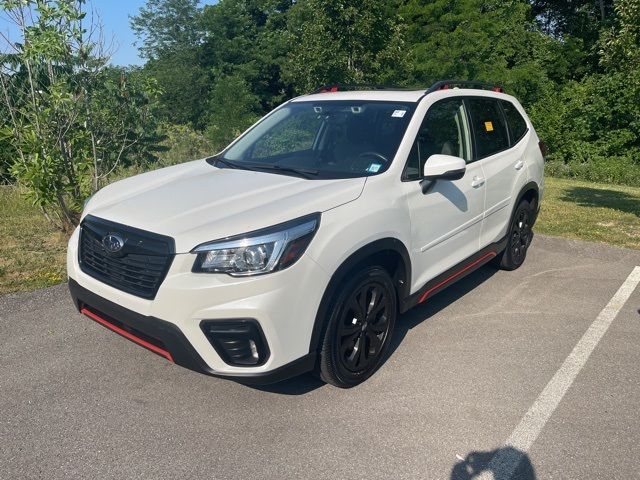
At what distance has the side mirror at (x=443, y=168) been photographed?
11.5ft

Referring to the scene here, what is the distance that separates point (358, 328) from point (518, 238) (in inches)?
118

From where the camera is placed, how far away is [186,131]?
1314cm

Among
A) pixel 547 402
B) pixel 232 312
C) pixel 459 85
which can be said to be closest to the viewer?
pixel 232 312

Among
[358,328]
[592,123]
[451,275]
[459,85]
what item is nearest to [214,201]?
[358,328]

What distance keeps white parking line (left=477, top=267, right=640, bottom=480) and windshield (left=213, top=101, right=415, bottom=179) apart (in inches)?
68.5

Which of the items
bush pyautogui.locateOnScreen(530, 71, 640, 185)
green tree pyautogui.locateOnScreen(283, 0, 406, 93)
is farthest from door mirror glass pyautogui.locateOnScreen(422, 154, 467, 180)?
bush pyautogui.locateOnScreen(530, 71, 640, 185)

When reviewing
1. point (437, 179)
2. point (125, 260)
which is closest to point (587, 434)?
point (437, 179)

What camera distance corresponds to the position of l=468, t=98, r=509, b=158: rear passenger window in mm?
4590

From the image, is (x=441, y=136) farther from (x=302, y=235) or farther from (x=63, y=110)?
(x=63, y=110)

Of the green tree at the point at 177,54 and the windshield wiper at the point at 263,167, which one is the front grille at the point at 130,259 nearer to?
the windshield wiper at the point at 263,167

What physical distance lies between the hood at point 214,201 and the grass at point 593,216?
5.00 meters

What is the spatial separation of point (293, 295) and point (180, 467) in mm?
1016

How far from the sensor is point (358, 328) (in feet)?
10.8

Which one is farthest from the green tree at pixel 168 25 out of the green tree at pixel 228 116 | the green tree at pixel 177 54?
the green tree at pixel 228 116
